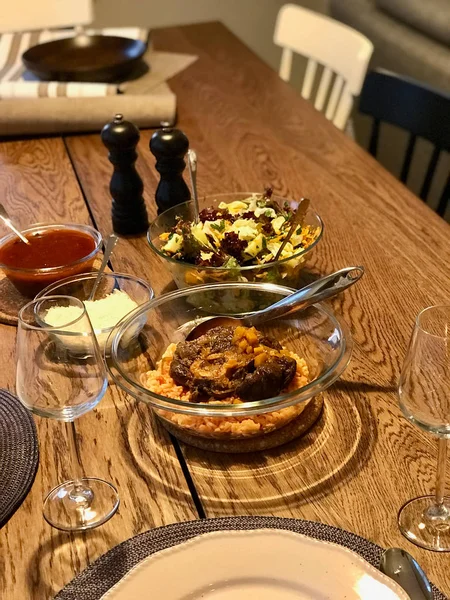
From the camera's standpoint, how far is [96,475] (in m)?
0.83

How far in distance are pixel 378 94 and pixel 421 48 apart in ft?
3.17

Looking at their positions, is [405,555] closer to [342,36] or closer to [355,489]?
[355,489]

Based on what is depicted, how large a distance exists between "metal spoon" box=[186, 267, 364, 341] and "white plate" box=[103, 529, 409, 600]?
1.11 feet

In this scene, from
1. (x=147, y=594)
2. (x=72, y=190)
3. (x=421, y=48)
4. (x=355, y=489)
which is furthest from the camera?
(x=421, y=48)

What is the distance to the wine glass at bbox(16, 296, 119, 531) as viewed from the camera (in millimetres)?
730

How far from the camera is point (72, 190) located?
160cm

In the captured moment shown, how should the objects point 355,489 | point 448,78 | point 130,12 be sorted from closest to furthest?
1. point 355,489
2. point 448,78
3. point 130,12

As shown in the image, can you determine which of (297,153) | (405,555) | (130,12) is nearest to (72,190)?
(297,153)

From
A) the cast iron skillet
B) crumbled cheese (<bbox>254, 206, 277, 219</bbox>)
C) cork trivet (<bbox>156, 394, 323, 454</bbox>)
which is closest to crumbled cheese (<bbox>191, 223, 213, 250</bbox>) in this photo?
crumbled cheese (<bbox>254, 206, 277, 219</bbox>)

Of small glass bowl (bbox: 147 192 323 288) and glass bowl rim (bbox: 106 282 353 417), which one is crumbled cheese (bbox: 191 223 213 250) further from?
glass bowl rim (bbox: 106 282 353 417)

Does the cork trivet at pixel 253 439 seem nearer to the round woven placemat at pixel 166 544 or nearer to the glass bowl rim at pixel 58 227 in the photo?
the round woven placemat at pixel 166 544

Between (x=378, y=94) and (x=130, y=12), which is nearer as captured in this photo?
(x=378, y=94)

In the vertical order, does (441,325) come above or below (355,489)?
above

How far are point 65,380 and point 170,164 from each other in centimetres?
68
